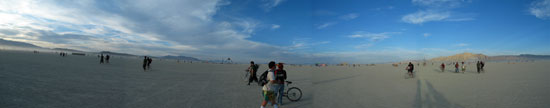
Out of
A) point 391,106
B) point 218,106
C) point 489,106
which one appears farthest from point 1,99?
point 489,106

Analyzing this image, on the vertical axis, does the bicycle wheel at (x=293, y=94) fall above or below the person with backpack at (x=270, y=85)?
below

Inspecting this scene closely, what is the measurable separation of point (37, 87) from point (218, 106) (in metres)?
7.94

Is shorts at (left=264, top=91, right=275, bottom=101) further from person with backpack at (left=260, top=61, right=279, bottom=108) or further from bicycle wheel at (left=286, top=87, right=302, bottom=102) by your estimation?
bicycle wheel at (left=286, top=87, right=302, bottom=102)

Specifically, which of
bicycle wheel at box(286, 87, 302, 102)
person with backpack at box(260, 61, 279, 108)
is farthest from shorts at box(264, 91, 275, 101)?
bicycle wheel at box(286, 87, 302, 102)

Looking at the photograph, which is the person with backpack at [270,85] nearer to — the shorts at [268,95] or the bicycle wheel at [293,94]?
the shorts at [268,95]

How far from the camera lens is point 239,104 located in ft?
26.0

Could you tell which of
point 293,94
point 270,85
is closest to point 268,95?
point 270,85

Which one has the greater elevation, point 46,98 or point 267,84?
point 267,84

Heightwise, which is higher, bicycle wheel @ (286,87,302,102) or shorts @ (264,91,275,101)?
shorts @ (264,91,275,101)

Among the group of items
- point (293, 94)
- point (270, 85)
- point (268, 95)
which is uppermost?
point (270, 85)

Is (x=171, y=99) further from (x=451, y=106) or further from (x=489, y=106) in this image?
(x=489, y=106)

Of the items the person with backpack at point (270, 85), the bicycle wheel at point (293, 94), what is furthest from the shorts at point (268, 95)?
the bicycle wheel at point (293, 94)

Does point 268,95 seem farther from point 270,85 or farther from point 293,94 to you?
point 293,94

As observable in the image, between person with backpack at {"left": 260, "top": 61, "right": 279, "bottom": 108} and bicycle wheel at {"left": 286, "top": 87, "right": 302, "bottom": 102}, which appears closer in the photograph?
person with backpack at {"left": 260, "top": 61, "right": 279, "bottom": 108}
